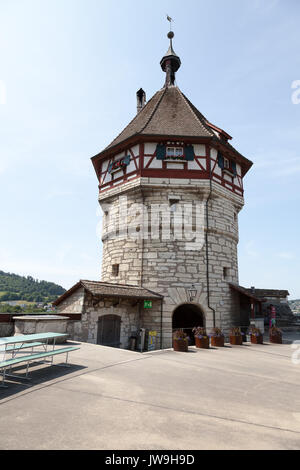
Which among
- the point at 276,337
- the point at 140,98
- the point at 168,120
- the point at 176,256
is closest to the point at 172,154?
the point at 168,120

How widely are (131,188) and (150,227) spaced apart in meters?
2.04

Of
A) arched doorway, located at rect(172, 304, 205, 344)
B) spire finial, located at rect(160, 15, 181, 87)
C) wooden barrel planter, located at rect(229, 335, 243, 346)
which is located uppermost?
spire finial, located at rect(160, 15, 181, 87)

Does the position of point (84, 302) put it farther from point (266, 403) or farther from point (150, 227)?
point (266, 403)

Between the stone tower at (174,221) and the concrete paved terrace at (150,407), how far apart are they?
5.54 metres

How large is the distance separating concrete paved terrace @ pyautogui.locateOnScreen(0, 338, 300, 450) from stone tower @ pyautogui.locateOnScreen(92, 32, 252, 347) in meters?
5.54

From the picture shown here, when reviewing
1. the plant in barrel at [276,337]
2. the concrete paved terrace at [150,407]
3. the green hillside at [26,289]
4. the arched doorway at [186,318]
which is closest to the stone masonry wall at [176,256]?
the plant in barrel at [276,337]

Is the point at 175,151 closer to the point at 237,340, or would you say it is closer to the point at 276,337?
the point at 237,340

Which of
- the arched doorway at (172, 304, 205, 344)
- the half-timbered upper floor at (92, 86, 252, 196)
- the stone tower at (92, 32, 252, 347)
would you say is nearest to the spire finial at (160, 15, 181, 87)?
the half-timbered upper floor at (92, 86, 252, 196)

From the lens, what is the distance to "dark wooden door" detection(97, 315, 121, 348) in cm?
991

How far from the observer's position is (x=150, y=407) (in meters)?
3.42

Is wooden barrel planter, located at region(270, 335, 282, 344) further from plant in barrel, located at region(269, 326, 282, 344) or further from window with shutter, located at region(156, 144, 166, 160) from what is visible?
window with shutter, located at region(156, 144, 166, 160)

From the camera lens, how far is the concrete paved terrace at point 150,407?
2.59 meters

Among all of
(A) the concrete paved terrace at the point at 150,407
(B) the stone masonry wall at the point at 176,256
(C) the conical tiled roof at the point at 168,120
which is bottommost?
(A) the concrete paved terrace at the point at 150,407

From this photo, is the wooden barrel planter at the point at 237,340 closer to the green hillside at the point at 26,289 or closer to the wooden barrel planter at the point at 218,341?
the wooden barrel planter at the point at 218,341
